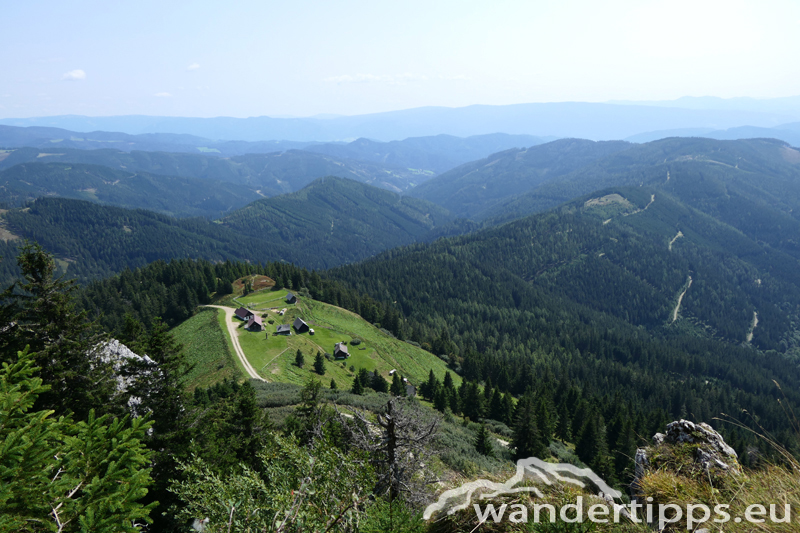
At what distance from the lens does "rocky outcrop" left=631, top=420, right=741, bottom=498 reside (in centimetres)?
1171

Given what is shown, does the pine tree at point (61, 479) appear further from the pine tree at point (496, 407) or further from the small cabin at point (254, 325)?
the small cabin at point (254, 325)

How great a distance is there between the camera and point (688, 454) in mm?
13477

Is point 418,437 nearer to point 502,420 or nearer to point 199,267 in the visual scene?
point 502,420

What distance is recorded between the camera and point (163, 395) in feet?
67.0

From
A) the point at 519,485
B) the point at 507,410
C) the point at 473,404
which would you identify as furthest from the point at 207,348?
the point at 519,485

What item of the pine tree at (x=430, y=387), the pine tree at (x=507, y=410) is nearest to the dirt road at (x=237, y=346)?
the pine tree at (x=430, y=387)

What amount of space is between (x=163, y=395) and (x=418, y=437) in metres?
14.5


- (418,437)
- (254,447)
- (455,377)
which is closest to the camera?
(418,437)

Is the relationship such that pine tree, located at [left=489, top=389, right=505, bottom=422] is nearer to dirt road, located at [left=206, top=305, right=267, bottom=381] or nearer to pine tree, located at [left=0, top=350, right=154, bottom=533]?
dirt road, located at [left=206, top=305, right=267, bottom=381]

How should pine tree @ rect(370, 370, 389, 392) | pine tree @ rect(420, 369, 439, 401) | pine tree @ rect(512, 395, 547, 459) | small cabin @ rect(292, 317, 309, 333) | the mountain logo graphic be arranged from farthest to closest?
small cabin @ rect(292, 317, 309, 333)
pine tree @ rect(420, 369, 439, 401)
pine tree @ rect(370, 370, 389, 392)
pine tree @ rect(512, 395, 547, 459)
the mountain logo graphic

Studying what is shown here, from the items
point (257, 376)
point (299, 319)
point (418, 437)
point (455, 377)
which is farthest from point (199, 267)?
point (418, 437)

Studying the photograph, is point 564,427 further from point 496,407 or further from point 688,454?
point 688,454

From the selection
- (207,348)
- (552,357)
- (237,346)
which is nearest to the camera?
(237,346)

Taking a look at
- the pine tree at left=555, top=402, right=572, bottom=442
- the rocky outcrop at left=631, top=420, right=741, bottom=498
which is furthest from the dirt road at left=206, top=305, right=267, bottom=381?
the rocky outcrop at left=631, top=420, right=741, bottom=498
